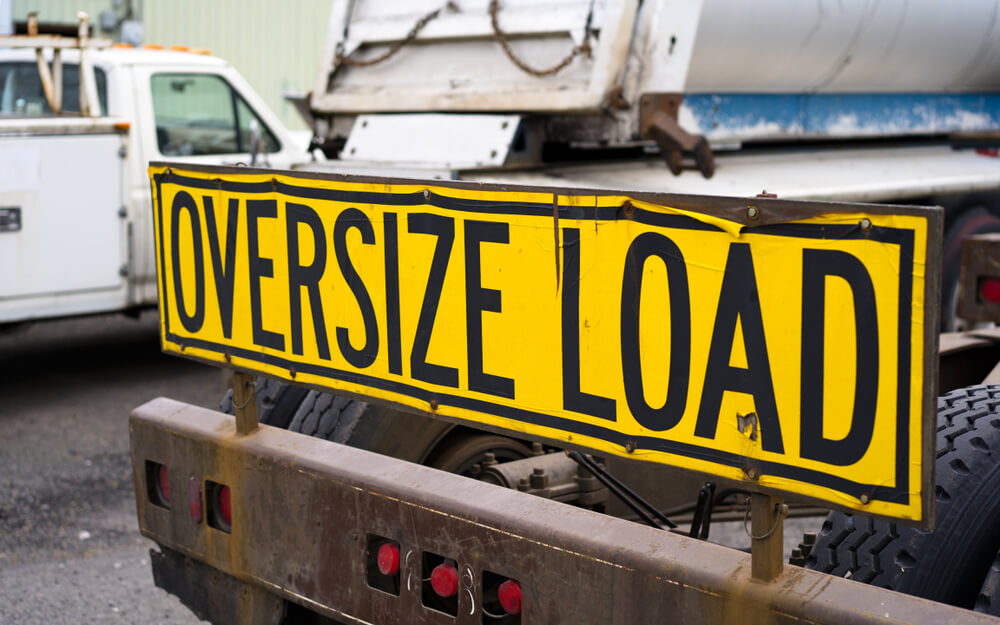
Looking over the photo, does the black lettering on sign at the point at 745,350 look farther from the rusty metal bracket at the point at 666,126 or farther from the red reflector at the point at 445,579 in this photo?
the rusty metal bracket at the point at 666,126

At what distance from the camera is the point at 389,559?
96.3 inches

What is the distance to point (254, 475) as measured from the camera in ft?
8.84

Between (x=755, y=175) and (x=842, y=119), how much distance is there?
35.4 inches

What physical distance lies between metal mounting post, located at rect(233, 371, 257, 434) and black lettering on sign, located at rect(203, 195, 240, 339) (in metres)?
0.12

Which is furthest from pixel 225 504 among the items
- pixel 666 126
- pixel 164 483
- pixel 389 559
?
pixel 666 126

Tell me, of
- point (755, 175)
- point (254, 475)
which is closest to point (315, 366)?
point (254, 475)

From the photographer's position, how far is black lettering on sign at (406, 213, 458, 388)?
2.23 meters

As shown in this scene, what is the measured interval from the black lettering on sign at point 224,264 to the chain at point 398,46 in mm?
3488

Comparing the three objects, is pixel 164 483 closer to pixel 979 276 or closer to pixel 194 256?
pixel 194 256

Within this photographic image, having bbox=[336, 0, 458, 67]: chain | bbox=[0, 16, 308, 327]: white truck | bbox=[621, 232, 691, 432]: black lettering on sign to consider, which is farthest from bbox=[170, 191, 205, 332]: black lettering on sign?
bbox=[0, 16, 308, 327]: white truck

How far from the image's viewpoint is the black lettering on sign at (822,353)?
5.48ft

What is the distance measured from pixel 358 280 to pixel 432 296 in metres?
0.21

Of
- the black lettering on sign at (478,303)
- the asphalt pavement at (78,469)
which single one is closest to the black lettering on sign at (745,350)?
the black lettering on sign at (478,303)

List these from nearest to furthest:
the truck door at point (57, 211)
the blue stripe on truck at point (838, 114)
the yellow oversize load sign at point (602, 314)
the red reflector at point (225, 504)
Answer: the yellow oversize load sign at point (602, 314) → the red reflector at point (225, 504) → the blue stripe on truck at point (838, 114) → the truck door at point (57, 211)
